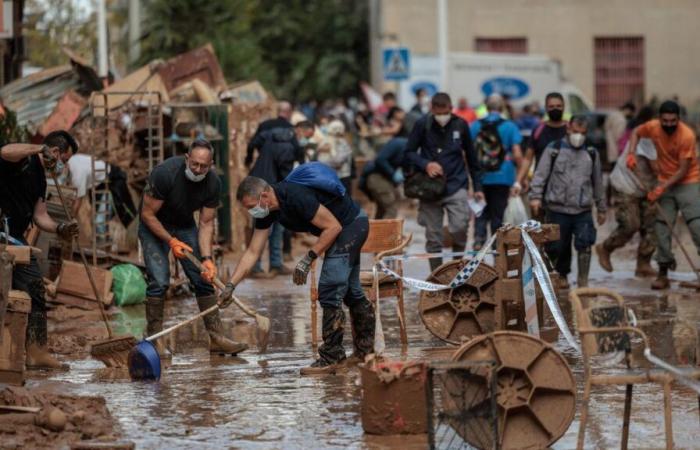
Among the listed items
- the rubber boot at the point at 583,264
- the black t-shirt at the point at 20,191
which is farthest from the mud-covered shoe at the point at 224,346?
the rubber boot at the point at 583,264

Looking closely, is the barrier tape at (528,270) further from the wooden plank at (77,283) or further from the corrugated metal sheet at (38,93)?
the corrugated metal sheet at (38,93)

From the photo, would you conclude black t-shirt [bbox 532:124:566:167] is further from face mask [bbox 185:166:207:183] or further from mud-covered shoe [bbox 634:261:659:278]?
face mask [bbox 185:166:207:183]

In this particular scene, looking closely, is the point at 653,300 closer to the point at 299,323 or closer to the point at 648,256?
the point at 648,256

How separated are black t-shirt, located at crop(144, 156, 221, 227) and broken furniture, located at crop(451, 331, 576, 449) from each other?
13.2 ft

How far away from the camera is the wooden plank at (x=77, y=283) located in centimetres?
1545

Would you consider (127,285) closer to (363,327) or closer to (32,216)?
(32,216)

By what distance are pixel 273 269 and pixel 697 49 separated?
105 ft

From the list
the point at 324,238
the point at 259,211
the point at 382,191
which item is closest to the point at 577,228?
the point at 324,238

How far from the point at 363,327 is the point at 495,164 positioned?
5.79 metres

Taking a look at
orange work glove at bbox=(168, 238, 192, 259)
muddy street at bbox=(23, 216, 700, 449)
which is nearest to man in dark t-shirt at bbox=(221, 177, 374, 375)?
muddy street at bbox=(23, 216, 700, 449)

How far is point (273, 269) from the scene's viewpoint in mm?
18234

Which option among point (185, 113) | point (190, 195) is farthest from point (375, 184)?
point (190, 195)

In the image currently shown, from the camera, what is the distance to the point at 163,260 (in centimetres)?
1254

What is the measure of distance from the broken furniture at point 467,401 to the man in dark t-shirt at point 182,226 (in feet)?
12.3
